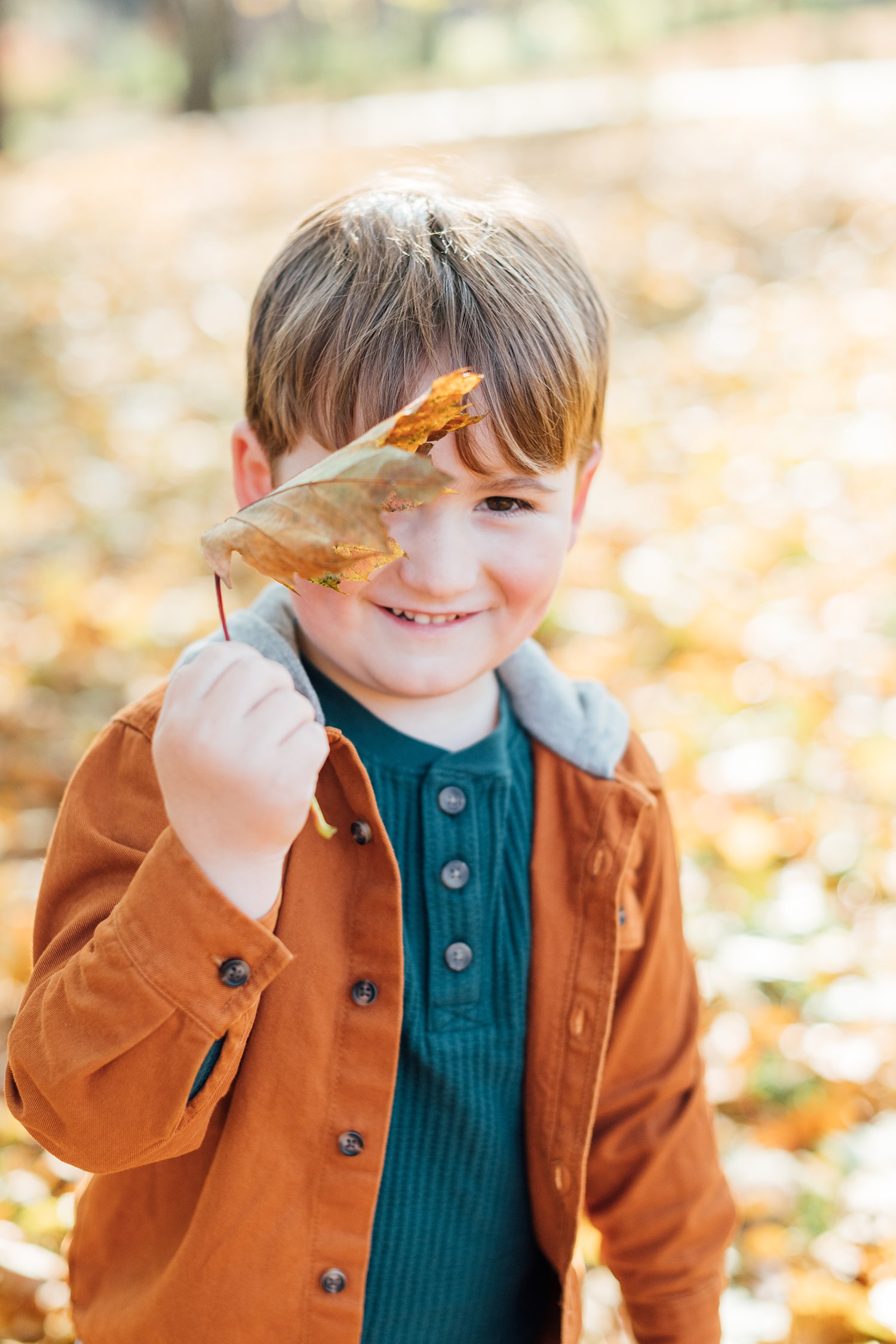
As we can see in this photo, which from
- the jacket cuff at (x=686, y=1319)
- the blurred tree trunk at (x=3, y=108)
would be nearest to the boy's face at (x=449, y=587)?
the jacket cuff at (x=686, y=1319)

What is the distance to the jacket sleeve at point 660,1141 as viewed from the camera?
1.62m

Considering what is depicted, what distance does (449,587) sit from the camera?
1.30 m

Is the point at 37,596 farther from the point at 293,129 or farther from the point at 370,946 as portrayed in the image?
the point at 293,129

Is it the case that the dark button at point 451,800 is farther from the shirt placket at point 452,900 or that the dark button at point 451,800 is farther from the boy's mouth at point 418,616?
the boy's mouth at point 418,616

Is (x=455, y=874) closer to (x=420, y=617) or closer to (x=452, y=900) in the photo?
(x=452, y=900)

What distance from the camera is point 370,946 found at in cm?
134

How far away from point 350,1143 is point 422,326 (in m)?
0.90

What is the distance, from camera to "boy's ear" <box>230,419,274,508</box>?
1.46 m

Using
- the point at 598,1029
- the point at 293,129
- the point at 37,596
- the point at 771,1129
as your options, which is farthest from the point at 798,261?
the point at 293,129

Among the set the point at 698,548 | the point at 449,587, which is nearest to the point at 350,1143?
the point at 449,587

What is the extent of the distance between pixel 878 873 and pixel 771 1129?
0.70 meters

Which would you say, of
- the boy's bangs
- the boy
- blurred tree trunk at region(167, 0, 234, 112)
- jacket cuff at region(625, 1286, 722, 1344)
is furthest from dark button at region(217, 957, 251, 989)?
blurred tree trunk at region(167, 0, 234, 112)

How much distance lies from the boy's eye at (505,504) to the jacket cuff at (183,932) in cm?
52

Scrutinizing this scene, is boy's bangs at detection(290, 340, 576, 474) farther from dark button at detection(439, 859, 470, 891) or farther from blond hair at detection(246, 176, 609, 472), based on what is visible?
dark button at detection(439, 859, 470, 891)
